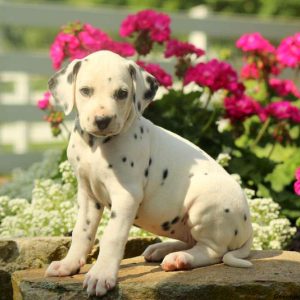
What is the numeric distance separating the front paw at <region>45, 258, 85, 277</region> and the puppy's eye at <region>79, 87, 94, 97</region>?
2.77 ft

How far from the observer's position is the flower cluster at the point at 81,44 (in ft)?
20.5

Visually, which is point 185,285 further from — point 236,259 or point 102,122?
point 102,122

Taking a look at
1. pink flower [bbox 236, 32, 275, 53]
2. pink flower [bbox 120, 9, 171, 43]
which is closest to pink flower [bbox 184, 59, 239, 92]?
pink flower [bbox 120, 9, 171, 43]

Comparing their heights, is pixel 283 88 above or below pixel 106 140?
below

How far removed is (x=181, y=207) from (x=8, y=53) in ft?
21.3

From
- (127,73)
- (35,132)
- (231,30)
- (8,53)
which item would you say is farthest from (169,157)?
(35,132)

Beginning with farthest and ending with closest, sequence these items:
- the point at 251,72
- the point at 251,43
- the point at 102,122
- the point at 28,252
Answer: the point at 251,72
the point at 251,43
the point at 28,252
the point at 102,122

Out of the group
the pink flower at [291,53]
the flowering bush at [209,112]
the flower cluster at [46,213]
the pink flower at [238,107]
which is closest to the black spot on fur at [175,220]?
the flower cluster at [46,213]

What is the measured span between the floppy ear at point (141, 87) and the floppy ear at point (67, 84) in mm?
261

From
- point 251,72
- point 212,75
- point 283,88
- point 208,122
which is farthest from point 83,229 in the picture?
point 251,72

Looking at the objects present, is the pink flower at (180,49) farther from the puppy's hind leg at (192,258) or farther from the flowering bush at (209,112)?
the puppy's hind leg at (192,258)

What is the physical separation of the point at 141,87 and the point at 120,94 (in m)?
0.15

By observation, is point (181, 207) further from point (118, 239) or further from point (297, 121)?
point (297, 121)

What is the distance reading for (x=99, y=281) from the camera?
11.9 ft
